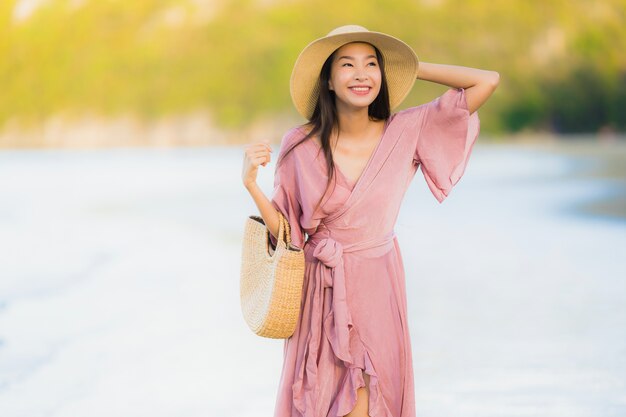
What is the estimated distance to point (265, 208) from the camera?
2.03 metres

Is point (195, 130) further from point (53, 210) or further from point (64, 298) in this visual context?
point (64, 298)

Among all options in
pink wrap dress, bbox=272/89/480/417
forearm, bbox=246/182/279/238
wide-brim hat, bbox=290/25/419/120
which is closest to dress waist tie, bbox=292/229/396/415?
pink wrap dress, bbox=272/89/480/417

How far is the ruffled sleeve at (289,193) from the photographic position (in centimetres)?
210

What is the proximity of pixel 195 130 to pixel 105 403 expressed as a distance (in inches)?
1279

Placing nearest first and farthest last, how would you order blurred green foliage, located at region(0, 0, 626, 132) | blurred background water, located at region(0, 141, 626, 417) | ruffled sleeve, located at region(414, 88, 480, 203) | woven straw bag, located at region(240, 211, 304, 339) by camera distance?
1. woven straw bag, located at region(240, 211, 304, 339)
2. ruffled sleeve, located at region(414, 88, 480, 203)
3. blurred background water, located at region(0, 141, 626, 417)
4. blurred green foliage, located at region(0, 0, 626, 132)

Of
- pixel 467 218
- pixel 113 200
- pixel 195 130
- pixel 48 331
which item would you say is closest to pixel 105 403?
pixel 48 331

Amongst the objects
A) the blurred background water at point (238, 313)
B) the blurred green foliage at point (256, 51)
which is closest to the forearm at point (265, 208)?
the blurred background water at point (238, 313)

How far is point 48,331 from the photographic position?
450cm

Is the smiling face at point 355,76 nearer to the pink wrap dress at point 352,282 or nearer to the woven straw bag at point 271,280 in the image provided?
the pink wrap dress at point 352,282

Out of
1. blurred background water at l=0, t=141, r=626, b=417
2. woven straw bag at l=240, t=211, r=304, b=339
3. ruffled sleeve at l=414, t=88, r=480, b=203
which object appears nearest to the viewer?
woven straw bag at l=240, t=211, r=304, b=339

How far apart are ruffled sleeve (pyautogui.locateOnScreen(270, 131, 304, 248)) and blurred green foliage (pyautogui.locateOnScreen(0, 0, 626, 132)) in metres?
33.6

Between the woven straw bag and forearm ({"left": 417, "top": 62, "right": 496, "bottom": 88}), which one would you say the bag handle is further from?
forearm ({"left": 417, "top": 62, "right": 496, "bottom": 88})

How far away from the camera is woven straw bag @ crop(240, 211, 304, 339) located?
1.98m

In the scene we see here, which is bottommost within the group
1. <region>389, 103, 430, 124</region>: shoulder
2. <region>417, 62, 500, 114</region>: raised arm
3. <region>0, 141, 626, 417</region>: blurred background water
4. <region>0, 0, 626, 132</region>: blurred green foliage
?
<region>0, 141, 626, 417</region>: blurred background water
